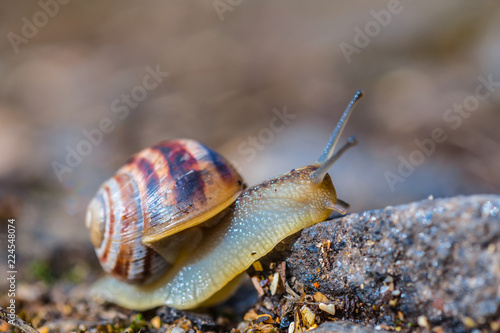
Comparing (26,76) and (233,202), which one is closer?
(233,202)

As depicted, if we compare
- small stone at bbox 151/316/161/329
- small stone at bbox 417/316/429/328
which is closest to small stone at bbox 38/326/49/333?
small stone at bbox 151/316/161/329

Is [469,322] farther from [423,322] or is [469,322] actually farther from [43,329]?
[43,329]

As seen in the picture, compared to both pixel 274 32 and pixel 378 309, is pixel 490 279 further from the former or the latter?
pixel 274 32

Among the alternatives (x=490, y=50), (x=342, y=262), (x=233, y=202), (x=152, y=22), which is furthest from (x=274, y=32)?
(x=342, y=262)

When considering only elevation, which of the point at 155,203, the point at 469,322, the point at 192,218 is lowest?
the point at 469,322

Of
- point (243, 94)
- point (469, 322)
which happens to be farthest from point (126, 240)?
point (243, 94)

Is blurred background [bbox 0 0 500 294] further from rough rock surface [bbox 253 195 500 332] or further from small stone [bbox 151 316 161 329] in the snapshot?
rough rock surface [bbox 253 195 500 332]
